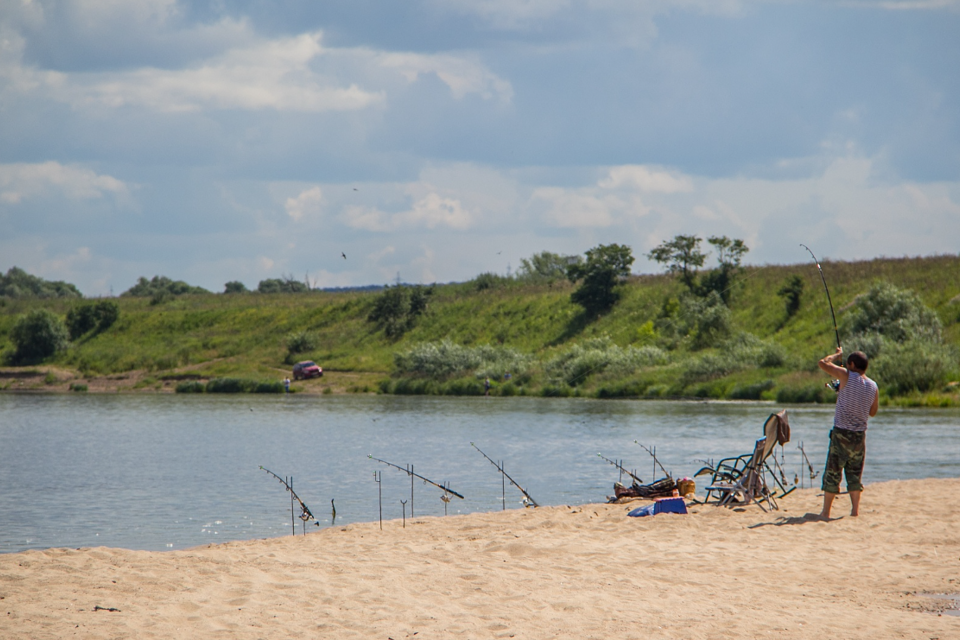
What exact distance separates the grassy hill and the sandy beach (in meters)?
32.1

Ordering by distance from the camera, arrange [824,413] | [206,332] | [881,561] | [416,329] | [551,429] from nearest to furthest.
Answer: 1. [881,561]
2. [551,429]
3. [824,413]
4. [416,329]
5. [206,332]

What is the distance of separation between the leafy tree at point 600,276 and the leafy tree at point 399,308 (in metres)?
14.4

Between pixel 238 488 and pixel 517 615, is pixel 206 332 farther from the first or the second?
pixel 517 615

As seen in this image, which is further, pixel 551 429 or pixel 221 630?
pixel 551 429

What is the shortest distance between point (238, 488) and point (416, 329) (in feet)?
199

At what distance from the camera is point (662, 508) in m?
13.8

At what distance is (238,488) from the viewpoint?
20.9 m

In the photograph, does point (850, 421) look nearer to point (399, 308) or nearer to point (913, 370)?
point (913, 370)

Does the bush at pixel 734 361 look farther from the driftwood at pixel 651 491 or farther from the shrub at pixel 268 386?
the driftwood at pixel 651 491

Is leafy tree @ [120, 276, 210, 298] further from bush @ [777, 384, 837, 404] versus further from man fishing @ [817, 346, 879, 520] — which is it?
man fishing @ [817, 346, 879, 520]

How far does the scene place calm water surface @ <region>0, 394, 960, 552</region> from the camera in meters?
17.1

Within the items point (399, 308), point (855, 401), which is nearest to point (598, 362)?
point (399, 308)

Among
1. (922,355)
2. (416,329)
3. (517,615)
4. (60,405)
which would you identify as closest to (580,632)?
(517,615)

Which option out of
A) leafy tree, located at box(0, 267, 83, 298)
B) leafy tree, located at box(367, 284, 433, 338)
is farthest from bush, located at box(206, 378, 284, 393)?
leafy tree, located at box(0, 267, 83, 298)
